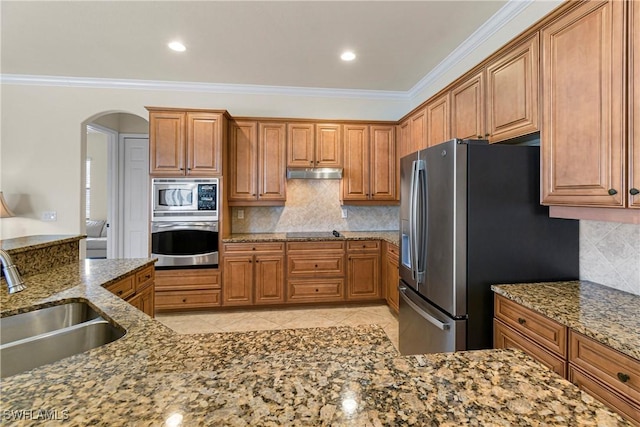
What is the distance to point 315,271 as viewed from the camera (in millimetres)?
3633

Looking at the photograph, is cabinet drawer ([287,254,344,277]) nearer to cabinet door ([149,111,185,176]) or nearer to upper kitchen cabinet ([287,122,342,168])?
upper kitchen cabinet ([287,122,342,168])

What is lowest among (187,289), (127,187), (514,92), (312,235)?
(187,289)

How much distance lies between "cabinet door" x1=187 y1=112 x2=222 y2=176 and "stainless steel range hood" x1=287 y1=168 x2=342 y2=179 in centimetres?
90

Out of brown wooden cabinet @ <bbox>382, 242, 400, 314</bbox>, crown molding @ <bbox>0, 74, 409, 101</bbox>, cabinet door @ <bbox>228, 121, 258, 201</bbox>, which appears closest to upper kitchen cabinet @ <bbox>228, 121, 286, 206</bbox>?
cabinet door @ <bbox>228, 121, 258, 201</bbox>

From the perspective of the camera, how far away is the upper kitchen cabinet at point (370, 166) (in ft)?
13.0

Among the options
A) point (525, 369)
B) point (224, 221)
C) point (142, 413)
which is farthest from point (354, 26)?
point (142, 413)

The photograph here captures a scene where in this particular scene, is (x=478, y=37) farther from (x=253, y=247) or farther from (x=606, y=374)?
(x=253, y=247)

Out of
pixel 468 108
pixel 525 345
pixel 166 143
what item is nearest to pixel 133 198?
pixel 166 143

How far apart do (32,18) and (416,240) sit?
3778 millimetres

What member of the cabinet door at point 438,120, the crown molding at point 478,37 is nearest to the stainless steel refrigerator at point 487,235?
the cabinet door at point 438,120

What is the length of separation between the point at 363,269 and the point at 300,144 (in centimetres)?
182

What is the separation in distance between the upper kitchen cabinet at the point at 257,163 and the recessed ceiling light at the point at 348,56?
112 cm

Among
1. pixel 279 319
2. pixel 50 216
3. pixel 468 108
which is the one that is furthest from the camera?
pixel 50 216

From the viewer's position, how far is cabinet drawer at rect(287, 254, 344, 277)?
360 centimetres
